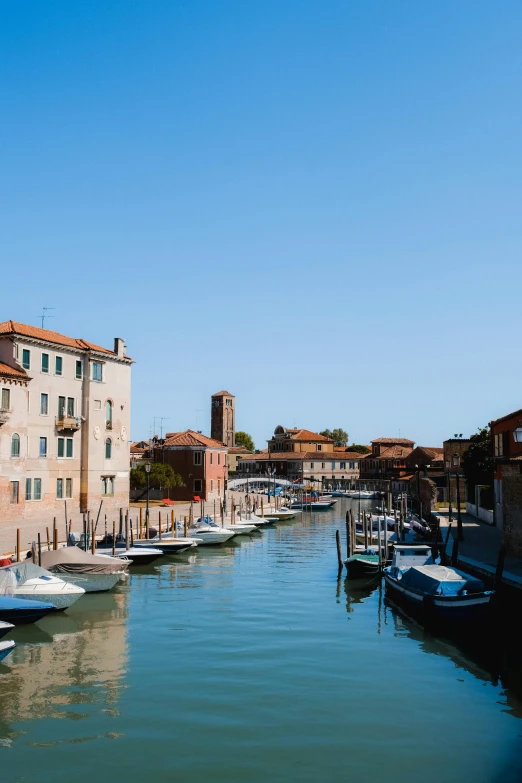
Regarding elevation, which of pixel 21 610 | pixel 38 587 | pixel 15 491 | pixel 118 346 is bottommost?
pixel 21 610

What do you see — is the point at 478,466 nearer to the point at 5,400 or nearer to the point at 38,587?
the point at 5,400

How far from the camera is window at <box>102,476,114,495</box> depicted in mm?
48809

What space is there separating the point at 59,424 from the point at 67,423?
0.50m

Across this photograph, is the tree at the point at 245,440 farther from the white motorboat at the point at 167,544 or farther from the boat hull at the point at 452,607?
the boat hull at the point at 452,607

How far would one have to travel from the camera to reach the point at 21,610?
65.4ft

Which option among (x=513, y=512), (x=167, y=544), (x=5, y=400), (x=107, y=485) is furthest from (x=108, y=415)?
(x=513, y=512)

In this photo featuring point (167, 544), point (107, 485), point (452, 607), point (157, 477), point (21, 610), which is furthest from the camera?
point (157, 477)

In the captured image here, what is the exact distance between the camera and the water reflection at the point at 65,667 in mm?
14102

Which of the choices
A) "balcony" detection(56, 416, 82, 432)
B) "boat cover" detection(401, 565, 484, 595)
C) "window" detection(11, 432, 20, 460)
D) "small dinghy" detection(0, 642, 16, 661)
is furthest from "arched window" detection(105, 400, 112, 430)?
"small dinghy" detection(0, 642, 16, 661)

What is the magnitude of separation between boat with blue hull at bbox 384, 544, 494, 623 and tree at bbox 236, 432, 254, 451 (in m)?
123

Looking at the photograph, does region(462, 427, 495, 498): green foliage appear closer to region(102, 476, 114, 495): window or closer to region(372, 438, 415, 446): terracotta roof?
region(102, 476, 114, 495): window

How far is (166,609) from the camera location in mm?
23484

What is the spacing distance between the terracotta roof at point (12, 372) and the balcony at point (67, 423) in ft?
15.5

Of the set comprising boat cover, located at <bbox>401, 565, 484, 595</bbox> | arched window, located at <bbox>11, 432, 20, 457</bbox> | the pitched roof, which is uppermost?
the pitched roof
